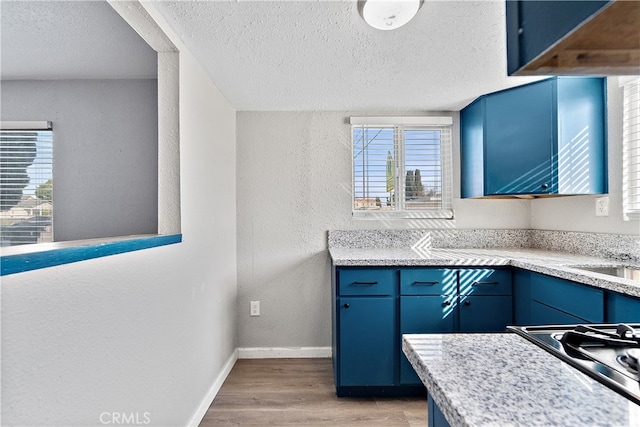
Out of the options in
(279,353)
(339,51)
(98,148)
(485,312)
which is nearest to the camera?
(339,51)

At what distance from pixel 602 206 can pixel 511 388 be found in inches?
88.8

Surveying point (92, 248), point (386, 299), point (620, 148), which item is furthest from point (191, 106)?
point (620, 148)

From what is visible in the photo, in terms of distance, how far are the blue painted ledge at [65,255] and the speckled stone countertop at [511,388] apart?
93 centimetres

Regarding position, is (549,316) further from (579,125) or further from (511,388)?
(511,388)

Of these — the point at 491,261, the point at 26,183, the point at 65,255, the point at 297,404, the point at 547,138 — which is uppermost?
the point at 547,138

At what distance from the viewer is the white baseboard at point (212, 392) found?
6.15ft

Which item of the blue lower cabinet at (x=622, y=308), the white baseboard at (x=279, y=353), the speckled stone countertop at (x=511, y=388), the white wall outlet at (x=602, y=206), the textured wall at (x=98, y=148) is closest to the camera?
the speckled stone countertop at (x=511, y=388)

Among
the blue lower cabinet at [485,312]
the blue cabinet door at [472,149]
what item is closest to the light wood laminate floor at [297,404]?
the blue lower cabinet at [485,312]

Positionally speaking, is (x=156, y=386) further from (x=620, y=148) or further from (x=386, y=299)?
(x=620, y=148)

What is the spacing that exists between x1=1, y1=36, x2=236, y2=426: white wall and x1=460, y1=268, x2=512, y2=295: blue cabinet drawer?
1747 mm

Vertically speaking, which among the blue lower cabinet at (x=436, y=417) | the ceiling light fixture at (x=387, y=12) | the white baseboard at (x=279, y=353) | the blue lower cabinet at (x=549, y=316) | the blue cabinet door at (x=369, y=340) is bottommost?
the white baseboard at (x=279, y=353)

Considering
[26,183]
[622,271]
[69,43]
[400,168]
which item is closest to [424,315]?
[622,271]

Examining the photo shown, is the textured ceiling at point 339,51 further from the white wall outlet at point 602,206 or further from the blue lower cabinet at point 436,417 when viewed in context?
the blue lower cabinet at point 436,417

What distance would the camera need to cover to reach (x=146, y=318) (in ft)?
4.49
